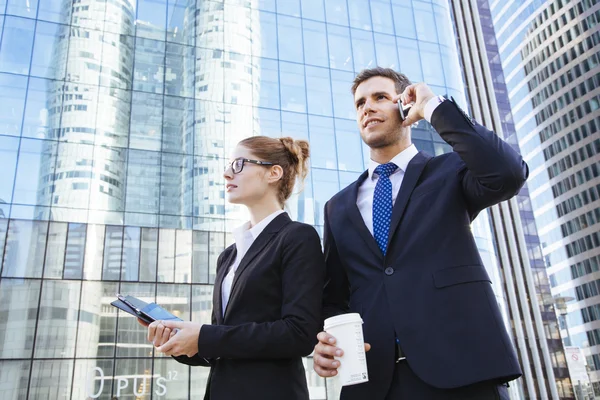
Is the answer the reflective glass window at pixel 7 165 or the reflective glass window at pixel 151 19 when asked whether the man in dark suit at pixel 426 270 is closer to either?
the reflective glass window at pixel 7 165

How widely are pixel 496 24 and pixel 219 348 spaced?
307ft

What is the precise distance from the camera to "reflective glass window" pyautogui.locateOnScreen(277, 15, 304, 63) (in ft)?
81.2

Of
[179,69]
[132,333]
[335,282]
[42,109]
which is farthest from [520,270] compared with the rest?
[335,282]

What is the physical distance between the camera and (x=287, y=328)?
7.36 feet

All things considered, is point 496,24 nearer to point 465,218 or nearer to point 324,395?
point 324,395

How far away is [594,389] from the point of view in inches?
2618

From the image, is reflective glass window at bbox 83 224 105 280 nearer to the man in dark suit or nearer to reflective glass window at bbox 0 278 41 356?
reflective glass window at bbox 0 278 41 356

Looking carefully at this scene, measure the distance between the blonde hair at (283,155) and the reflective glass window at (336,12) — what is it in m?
24.8

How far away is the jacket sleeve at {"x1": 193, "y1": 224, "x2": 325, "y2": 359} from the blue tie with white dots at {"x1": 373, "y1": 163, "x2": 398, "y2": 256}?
350 mm

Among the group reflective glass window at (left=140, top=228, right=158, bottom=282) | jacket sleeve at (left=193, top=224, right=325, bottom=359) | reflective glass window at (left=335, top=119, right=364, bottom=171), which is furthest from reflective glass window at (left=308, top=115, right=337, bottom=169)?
jacket sleeve at (left=193, top=224, right=325, bottom=359)

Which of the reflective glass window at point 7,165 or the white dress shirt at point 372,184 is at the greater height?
the reflective glass window at point 7,165

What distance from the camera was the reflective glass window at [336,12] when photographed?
86.4 feet

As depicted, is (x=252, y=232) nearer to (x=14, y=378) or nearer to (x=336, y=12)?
(x=14, y=378)

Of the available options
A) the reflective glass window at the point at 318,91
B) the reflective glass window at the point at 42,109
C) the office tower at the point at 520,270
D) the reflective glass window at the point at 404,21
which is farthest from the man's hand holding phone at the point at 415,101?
the office tower at the point at 520,270
